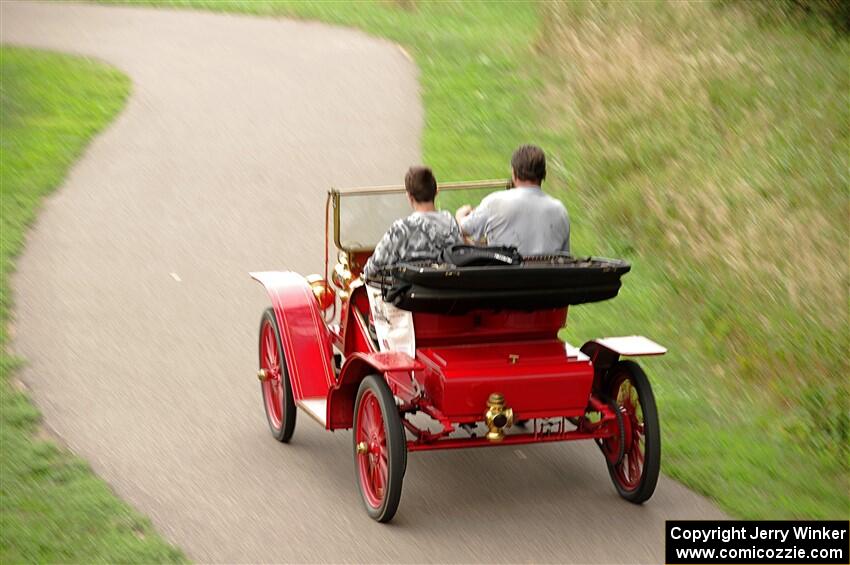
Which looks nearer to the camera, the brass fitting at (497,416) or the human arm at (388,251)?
the brass fitting at (497,416)

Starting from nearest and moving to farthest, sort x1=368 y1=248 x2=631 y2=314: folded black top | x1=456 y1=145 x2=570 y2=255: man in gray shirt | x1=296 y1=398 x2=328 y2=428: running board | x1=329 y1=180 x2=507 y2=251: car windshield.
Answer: x1=368 y1=248 x2=631 y2=314: folded black top
x1=456 y1=145 x2=570 y2=255: man in gray shirt
x1=296 y1=398 x2=328 y2=428: running board
x1=329 y1=180 x2=507 y2=251: car windshield

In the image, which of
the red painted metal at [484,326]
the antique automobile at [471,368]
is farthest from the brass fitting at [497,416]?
the red painted metal at [484,326]

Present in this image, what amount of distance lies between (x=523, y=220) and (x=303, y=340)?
1.60m

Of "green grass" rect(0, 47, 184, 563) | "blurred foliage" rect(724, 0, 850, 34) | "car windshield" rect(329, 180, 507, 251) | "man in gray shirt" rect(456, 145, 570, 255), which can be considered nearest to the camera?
"green grass" rect(0, 47, 184, 563)

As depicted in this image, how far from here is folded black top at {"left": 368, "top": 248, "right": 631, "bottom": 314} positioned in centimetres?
689

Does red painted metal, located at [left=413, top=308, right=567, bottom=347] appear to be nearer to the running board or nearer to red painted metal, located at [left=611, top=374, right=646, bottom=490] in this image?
red painted metal, located at [left=611, top=374, right=646, bottom=490]

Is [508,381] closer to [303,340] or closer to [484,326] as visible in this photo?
[484,326]

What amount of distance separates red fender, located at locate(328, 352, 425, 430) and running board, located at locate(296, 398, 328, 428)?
55 millimetres

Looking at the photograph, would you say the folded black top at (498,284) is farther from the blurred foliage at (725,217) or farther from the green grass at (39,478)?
the green grass at (39,478)

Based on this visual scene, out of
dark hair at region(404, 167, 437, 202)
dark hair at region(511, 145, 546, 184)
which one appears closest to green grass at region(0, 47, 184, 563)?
dark hair at region(404, 167, 437, 202)

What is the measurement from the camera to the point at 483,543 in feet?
23.1

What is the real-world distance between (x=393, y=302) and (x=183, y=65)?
1377 centimetres

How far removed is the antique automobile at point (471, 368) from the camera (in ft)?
22.9

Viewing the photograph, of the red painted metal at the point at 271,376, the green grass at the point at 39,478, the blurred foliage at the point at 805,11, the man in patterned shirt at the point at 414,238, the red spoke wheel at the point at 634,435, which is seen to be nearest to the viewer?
the green grass at the point at 39,478
